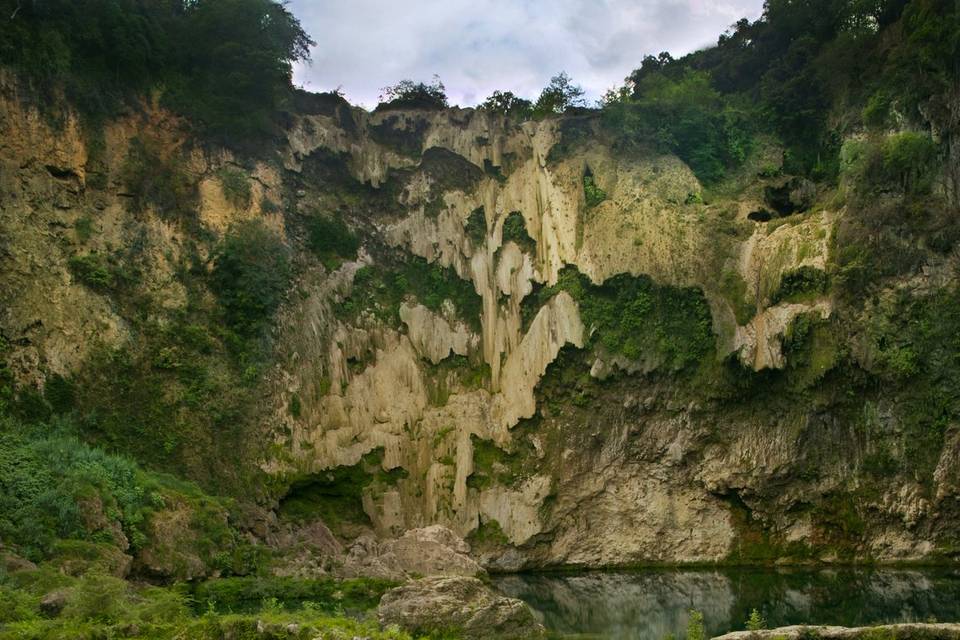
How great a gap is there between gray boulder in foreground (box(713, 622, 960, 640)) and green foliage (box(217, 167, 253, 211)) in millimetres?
25172

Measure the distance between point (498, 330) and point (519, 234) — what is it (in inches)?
159

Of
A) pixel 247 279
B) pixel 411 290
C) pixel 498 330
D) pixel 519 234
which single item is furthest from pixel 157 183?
pixel 519 234

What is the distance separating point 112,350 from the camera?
90.9 ft

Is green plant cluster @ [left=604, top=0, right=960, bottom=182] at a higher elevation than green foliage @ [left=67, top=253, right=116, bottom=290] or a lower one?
higher

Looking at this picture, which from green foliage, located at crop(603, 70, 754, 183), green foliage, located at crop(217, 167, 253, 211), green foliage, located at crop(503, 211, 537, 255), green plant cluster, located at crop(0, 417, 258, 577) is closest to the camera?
green plant cluster, located at crop(0, 417, 258, 577)

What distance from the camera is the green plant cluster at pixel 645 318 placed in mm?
32406

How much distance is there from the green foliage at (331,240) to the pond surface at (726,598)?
14.0 m

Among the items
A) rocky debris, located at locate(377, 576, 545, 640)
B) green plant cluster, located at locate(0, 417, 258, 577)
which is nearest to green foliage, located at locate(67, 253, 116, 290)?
green plant cluster, located at locate(0, 417, 258, 577)

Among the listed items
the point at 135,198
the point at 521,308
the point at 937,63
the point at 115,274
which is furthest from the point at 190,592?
the point at 937,63

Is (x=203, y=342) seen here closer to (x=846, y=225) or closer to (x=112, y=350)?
(x=112, y=350)

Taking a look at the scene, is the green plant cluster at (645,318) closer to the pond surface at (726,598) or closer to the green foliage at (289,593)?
the pond surface at (726,598)

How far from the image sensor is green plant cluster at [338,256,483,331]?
35.9m

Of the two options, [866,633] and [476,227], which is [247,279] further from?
[866,633]

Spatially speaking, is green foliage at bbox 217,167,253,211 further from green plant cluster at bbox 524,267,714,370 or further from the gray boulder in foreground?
the gray boulder in foreground
